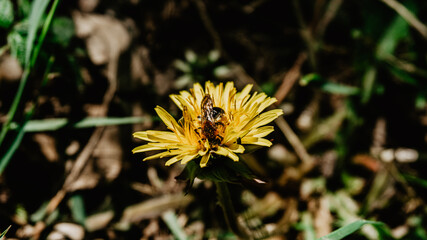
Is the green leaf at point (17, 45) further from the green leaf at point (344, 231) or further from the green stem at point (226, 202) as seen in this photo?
the green leaf at point (344, 231)

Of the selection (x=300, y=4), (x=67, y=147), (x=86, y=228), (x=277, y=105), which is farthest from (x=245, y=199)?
(x=300, y=4)

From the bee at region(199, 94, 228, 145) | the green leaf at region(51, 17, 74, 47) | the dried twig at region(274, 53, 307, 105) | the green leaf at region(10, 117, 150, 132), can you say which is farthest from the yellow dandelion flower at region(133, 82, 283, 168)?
the dried twig at region(274, 53, 307, 105)

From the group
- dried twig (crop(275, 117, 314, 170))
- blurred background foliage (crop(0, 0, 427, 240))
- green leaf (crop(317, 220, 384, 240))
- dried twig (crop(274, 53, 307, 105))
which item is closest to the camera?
green leaf (crop(317, 220, 384, 240))

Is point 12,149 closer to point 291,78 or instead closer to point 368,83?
point 291,78

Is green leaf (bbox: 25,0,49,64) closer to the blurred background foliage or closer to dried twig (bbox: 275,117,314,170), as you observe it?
the blurred background foliage

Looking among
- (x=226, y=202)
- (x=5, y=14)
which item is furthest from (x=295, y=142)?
(x=5, y=14)

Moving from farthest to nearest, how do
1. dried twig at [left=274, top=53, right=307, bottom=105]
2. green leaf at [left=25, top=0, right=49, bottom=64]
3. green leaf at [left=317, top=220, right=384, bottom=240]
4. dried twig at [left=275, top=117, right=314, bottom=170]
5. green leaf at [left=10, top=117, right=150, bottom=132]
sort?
1. dried twig at [left=274, top=53, right=307, bottom=105]
2. dried twig at [left=275, top=117, right=314, bottom=170]
3. green leaf at [left=10, top=117, right=150, bottom=132]
4. green leaf at [left=25, top=0, right=49, bottom=64]
5. green leaf at [left=317, top=220, right=384, bottom=240]

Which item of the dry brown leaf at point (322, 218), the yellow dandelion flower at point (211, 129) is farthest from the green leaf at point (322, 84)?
the dry brown leaf at point (322, 218)
